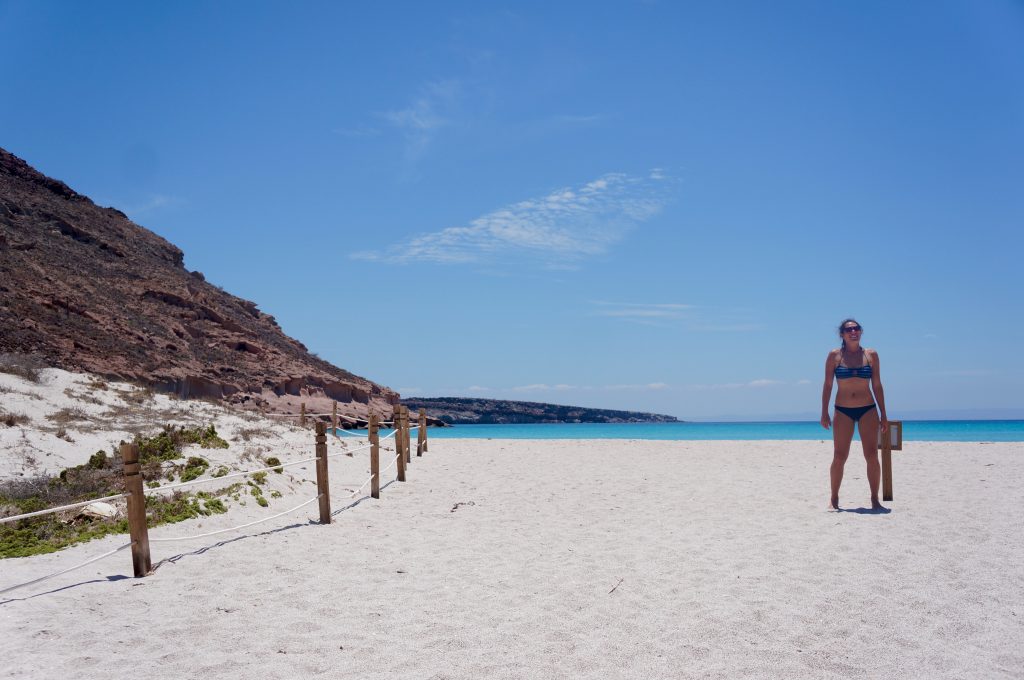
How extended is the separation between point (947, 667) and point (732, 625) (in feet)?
3.75

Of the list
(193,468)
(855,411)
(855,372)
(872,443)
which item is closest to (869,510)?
(872,443)

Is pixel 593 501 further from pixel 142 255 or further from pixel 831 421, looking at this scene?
pixel 142 255

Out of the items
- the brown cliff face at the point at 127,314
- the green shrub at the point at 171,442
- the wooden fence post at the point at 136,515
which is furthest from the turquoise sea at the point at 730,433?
the wooden fence post at the point at 136,515

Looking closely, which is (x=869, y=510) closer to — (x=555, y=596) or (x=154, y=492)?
(x=555, y=596)

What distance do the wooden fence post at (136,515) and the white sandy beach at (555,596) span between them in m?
0.16

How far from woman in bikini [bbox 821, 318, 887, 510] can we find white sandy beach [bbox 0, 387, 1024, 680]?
67cm

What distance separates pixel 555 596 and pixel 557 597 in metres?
0.03

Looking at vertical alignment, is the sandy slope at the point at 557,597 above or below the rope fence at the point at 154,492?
below

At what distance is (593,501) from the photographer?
386 inches

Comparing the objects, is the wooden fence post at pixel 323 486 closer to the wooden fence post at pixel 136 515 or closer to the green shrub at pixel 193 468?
the green shrub at pixel 193 468

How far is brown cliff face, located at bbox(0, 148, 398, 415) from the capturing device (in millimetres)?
24000

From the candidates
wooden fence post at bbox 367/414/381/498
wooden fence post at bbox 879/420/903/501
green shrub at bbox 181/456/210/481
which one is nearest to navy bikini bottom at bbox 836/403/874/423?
wooden fence post at bbox 879/420/903/501

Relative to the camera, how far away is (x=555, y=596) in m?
4.97

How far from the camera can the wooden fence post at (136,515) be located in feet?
18.3
